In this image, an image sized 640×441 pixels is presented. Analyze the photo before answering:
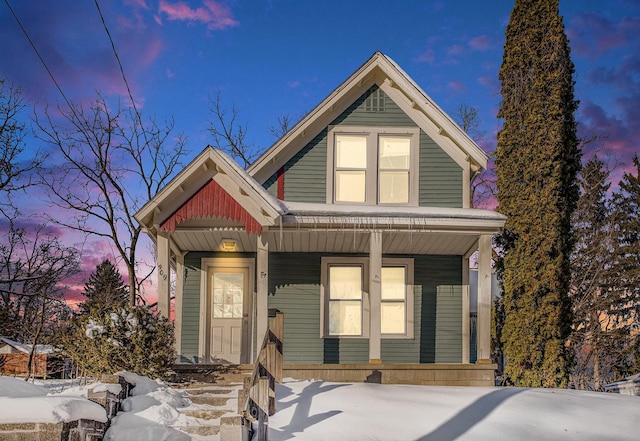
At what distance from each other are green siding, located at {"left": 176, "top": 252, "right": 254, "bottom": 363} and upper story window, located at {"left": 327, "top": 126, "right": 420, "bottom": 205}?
278 centimetres

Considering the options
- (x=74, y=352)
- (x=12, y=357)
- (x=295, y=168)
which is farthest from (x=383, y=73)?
(x=12, y=357)

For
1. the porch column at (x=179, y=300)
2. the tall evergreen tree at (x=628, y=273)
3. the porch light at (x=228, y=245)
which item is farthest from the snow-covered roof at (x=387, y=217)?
the tall evergreen tree at (x=628, y=273)

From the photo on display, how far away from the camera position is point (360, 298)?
552 inches

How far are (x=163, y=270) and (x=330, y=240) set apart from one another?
3634 millimetres

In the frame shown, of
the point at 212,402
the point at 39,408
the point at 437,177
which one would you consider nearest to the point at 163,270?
the point at 212,402

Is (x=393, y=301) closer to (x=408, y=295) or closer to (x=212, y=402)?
(x=408, y=295)

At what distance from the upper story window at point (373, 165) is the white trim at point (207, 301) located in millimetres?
2540

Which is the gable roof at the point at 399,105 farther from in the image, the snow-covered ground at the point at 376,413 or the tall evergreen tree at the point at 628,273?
the tall evergreen tree at the point at 628,273

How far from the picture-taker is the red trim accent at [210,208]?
36.6ft

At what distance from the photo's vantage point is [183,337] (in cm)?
1384

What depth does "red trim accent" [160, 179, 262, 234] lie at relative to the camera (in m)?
11.2

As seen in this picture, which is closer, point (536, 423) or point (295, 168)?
point (536, 423)

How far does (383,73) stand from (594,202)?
58.0 feet

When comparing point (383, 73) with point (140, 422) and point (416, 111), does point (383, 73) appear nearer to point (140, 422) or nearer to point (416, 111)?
point (416, 111)
